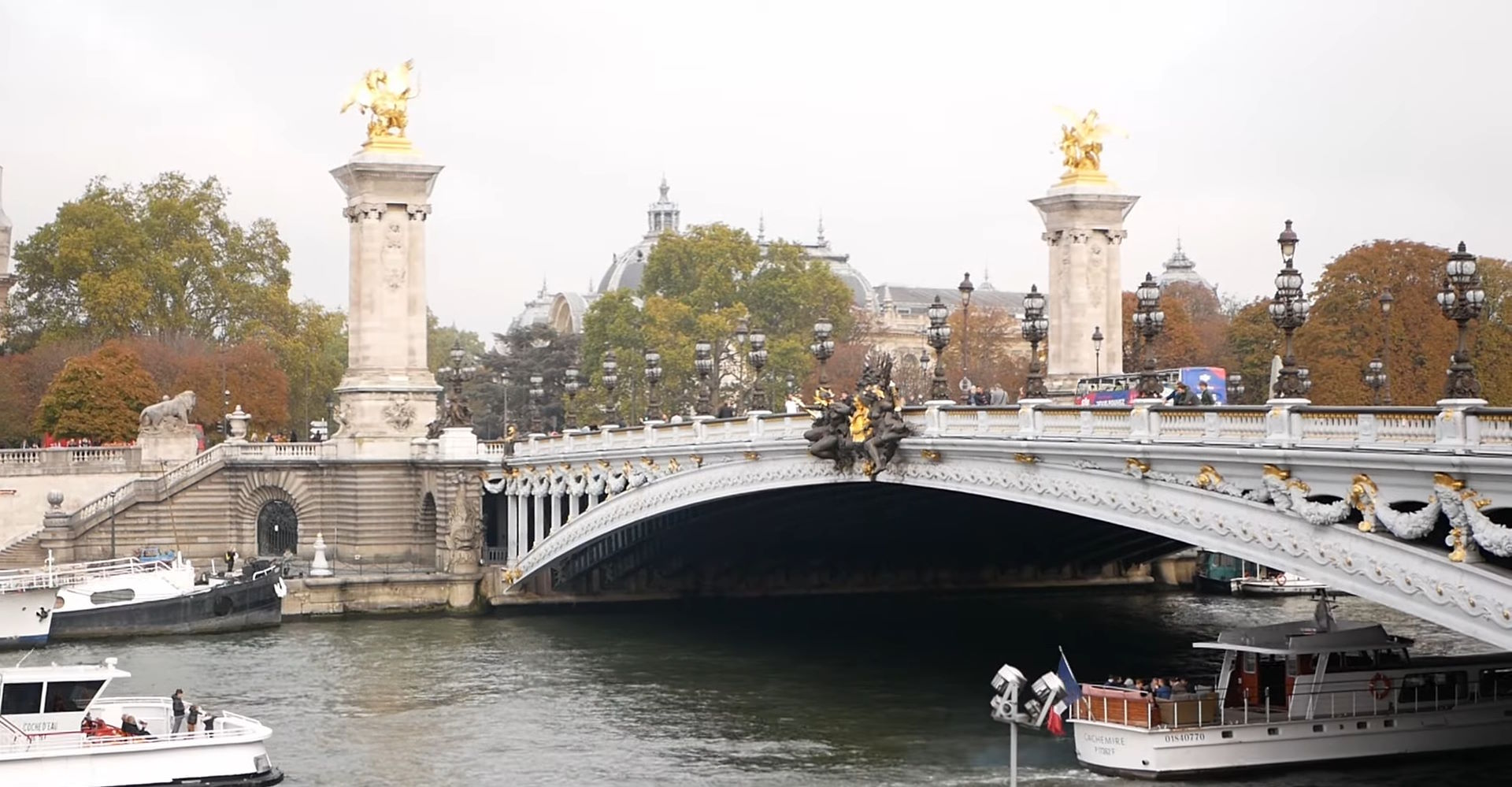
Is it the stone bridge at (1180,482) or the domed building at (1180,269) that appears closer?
the stone bridge at (1180,482)

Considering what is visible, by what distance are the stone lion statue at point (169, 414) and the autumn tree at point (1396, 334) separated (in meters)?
29.2

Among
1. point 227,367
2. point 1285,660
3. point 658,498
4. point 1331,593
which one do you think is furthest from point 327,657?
point 227,367

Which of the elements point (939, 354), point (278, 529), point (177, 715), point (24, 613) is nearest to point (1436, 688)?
point (939, 354)

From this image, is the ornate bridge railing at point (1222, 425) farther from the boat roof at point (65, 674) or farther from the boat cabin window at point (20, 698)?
the boat cabin window at point (20, 698)

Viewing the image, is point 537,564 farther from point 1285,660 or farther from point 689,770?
point 1285,660

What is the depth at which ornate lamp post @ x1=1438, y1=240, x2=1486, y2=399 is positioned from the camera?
2344cm

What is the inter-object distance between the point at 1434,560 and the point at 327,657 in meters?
27.3

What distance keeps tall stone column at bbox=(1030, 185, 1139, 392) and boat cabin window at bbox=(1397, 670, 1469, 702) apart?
82.9 ft

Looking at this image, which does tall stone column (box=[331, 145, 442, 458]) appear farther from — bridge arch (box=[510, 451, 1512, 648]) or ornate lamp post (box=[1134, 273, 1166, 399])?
ornate lamp post (box=[1134, 273, 1166, 399])

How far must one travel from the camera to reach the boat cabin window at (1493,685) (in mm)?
32406

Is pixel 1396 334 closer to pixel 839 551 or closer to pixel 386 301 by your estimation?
pixel 839 551

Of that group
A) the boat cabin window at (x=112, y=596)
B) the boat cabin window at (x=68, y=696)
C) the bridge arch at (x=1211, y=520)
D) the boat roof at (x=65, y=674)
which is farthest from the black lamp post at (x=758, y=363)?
the boat cabin window at (x=68, y=696)

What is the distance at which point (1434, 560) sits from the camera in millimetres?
23266

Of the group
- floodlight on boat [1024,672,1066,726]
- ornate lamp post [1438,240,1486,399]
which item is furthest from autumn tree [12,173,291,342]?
ornate lamp post [1438,240,1486,399]
